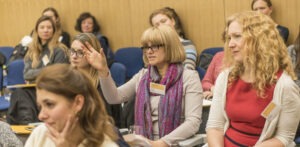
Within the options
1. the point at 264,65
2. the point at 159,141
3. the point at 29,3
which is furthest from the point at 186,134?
the point at 29,3

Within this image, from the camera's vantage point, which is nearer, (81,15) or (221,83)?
(221,83)

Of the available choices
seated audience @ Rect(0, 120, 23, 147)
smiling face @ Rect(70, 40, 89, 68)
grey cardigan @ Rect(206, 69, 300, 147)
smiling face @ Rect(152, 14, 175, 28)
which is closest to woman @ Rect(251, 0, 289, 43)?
smiling face @ Rect(152, 14, 175, 28)

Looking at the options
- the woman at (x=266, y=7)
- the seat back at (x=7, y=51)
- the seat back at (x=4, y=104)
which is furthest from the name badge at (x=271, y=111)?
the seat back at (x=7, y=51)

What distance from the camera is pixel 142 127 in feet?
12.5

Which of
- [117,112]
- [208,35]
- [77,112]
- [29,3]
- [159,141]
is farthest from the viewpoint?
[29,3]

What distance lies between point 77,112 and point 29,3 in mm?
7346

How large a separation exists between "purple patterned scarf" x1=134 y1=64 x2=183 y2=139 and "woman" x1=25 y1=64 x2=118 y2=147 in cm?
140

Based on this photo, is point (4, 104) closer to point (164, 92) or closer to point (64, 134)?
point (164, 92)

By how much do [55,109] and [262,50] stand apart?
1.33 meters

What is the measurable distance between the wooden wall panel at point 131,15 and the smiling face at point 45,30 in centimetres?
178

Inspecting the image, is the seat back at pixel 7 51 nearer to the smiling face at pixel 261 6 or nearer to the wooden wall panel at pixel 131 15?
the wooden wall panel at pixel 131 15

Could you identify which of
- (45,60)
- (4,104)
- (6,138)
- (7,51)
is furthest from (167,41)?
(7,51)

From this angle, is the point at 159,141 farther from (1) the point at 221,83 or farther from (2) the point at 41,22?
(2) the point at 41,22

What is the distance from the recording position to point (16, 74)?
6.51 metres
